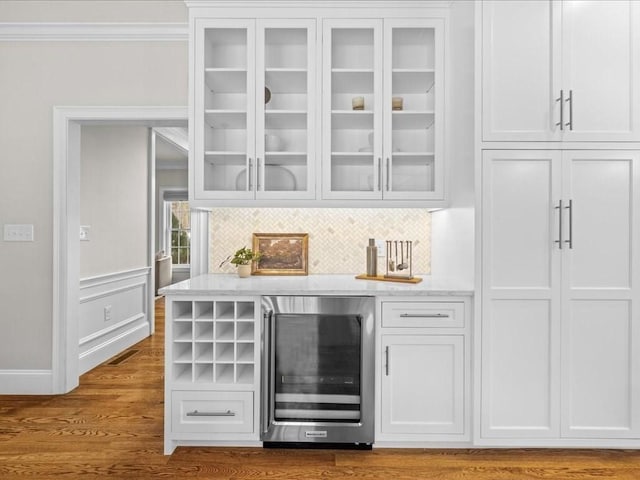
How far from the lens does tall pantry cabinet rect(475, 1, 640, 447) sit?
2.18m

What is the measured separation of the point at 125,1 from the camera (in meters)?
3.03

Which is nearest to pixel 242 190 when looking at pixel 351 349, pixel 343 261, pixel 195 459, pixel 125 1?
pixel 343 261

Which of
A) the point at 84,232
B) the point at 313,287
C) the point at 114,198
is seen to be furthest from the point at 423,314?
the point at 114,198

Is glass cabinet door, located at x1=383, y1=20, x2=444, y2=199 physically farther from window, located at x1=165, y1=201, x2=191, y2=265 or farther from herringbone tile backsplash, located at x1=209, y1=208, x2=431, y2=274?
window, located at x1=165, y1=201, x2=191, y2=265

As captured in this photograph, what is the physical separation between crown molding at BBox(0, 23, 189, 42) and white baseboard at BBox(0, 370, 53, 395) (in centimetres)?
244

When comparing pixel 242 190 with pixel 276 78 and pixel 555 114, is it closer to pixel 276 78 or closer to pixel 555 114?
pixel 276 78

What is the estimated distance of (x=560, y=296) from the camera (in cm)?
219

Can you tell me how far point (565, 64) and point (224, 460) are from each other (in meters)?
2.76

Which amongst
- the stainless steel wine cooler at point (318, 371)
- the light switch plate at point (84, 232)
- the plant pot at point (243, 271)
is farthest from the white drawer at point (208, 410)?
the light switch plate at point (84, 232)

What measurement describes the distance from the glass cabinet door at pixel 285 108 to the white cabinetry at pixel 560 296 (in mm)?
1120

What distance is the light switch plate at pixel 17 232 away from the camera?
3.03 m

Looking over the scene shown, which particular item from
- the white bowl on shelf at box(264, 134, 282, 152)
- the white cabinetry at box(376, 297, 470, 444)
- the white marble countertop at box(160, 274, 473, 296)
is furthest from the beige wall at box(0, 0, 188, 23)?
the white cabinetry at box(376, 297, 470, 444)

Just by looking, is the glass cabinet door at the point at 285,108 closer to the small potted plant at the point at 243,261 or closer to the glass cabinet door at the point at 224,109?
the glass cabinet door at the point at 224,109

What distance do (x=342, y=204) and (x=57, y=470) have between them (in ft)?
6.82
